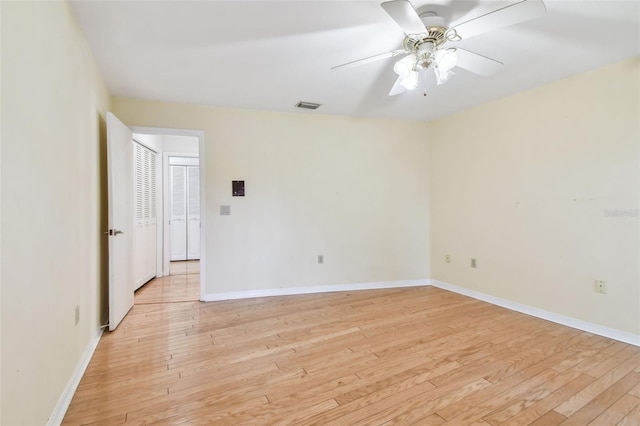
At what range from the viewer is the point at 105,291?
113 inches

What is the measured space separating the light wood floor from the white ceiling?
89.2 inches

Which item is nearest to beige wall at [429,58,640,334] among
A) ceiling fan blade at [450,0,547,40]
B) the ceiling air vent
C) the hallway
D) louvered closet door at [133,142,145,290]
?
ceiling fan blade at [450,0,547,40]

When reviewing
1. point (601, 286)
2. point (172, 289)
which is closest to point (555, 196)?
point (601, 286)

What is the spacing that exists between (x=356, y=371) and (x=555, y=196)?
2525 mm

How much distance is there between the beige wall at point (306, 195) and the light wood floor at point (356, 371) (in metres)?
0.87

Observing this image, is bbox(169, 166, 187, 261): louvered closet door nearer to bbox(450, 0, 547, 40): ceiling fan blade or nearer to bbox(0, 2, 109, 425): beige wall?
bbox(0, 2, 109, 425): beige wall

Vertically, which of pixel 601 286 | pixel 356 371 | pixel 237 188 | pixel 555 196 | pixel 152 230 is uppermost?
pixel 237 188

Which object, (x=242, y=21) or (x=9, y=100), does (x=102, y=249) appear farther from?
(x=242, y=21)

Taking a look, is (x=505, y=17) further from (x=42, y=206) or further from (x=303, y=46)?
(x=42, y=206)

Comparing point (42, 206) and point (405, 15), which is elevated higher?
point (405, 15)

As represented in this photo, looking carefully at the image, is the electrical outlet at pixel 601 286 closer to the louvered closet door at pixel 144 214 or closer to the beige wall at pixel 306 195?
the beige wall at pixel 306 195

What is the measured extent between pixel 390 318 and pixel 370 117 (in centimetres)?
257

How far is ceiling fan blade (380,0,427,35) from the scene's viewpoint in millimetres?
1503

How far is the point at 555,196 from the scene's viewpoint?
2955 mm
